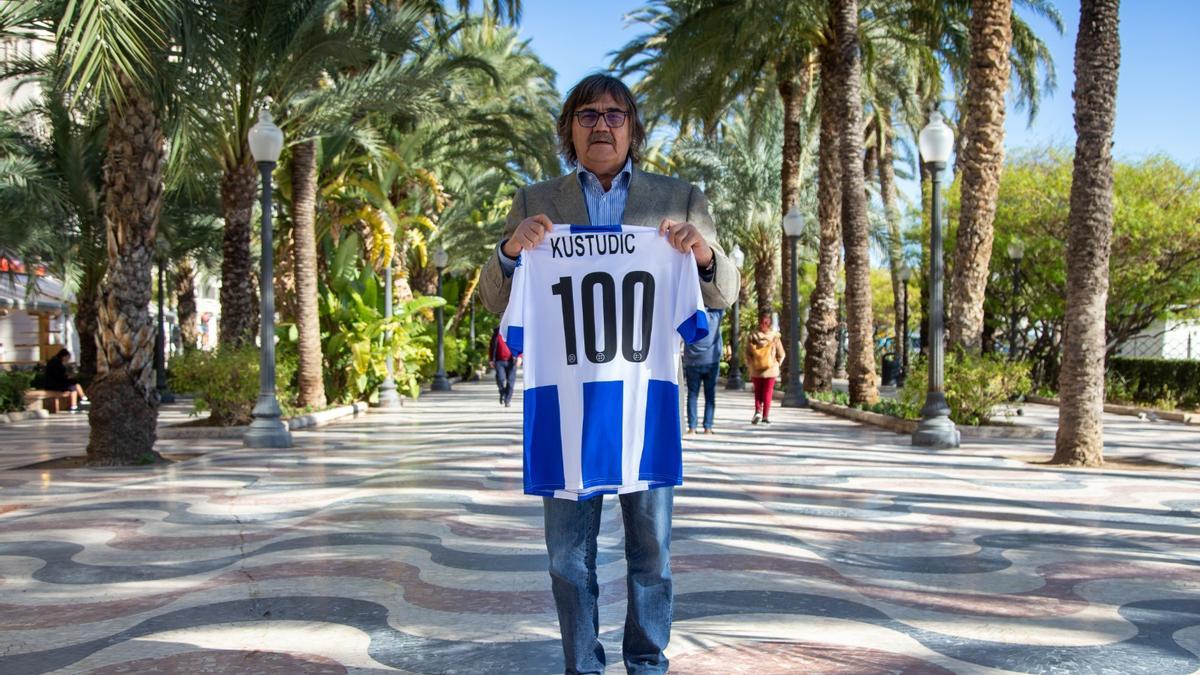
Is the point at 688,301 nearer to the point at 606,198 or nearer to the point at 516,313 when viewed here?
the point at 606,198

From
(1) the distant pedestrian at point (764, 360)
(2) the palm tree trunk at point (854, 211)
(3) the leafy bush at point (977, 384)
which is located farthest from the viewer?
(2) the palm tree trunk at point (854, 211)

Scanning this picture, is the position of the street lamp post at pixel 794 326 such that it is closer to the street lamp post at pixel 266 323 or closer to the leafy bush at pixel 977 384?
the leafy bush at pixel 977 384

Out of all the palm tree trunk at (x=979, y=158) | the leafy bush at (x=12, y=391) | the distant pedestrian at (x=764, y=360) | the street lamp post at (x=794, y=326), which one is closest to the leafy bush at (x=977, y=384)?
the palm tree trunk at (x=979, y=158)

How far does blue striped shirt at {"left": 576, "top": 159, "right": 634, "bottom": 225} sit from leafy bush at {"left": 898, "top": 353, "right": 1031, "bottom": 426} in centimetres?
1127

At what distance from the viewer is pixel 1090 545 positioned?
20.4 feet

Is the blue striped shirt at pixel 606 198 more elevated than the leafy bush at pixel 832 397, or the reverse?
the blue striped shirt at pixel 606 198

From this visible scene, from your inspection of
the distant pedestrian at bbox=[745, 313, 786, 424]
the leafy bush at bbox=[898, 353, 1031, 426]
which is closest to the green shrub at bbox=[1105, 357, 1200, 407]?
the leafy bush at bbox=[898, 353, 1031, 426]

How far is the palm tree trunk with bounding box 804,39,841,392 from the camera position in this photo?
67.6 feet

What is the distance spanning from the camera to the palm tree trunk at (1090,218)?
1008 cm

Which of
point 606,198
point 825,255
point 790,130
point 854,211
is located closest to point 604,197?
point 606,198

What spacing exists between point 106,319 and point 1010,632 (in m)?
9.19

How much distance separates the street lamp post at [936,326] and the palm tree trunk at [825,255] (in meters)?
7.12

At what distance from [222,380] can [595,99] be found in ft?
Answer: 42.1

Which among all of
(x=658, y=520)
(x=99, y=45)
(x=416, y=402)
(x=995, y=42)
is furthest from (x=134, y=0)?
(x=416, y=402)
